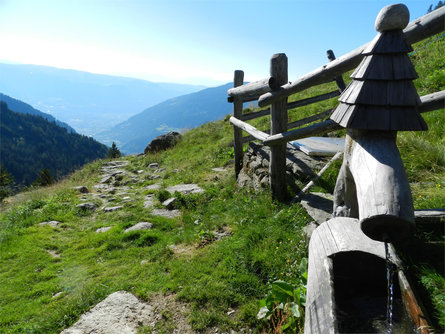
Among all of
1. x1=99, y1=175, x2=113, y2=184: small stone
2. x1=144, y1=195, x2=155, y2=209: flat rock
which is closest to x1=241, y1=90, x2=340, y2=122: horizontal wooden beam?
x1=144, y1=195, x2=155, y2=209: flat rock

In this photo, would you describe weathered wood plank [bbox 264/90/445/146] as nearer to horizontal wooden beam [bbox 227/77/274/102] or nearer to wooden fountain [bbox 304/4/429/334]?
wooden fountain [bbox 304/4/429/334]

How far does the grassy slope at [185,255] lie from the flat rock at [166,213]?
1.04 ft

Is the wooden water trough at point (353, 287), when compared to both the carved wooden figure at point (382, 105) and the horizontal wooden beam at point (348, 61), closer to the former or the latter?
the carved wooden figure at point (382, 105)

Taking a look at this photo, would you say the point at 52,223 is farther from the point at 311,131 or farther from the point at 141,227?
the point at 311,131

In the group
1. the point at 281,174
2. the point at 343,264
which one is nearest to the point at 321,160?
the point at 281,174

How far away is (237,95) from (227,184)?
8.27ft

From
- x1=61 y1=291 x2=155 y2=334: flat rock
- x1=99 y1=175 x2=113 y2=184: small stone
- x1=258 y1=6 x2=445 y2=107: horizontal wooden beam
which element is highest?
x1=258 y1=6 x2=445 y2=107: horizontal wooden beam

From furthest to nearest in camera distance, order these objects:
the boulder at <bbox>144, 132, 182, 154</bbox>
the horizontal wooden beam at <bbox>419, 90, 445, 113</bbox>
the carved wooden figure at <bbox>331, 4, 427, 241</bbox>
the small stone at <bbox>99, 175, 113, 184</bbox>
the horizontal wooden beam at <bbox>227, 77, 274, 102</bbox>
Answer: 1. the boulder at <bbox>144, 132, 182, 154</bbox>
2. the small stone at <bbox>99, 175, 113, 184</bbox>
3. the horizontal wooden beam at <bbox>227, 77, 274, 102</bbox>
4. the horizontal wooden beam at <bbox>419, 90, 445, 113</bbox>
5. the carved wooden figure at <bbox>331, 4, 427, 241</bbox>

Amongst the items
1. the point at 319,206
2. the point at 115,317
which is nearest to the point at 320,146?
the point at 319,206

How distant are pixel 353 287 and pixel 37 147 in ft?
467

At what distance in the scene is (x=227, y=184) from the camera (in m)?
7.64

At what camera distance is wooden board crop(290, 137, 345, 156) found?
A: 17.3ft

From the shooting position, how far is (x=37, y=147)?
11694 cm

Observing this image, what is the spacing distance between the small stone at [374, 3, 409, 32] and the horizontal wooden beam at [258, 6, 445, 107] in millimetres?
697
